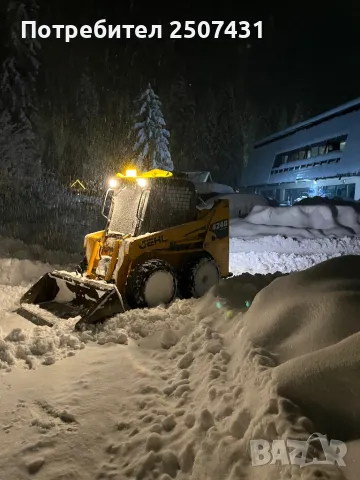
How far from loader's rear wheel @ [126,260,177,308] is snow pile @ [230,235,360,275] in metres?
6.01

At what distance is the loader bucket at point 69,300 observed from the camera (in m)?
6.81

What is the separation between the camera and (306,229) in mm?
19094

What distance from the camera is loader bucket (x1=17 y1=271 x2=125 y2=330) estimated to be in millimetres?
6809

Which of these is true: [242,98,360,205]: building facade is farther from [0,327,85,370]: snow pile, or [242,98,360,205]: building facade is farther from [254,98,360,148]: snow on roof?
[0,327,85,370]: snow pile

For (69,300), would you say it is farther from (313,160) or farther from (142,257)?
(313,160)

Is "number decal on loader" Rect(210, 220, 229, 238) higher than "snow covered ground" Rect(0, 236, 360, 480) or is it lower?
higher

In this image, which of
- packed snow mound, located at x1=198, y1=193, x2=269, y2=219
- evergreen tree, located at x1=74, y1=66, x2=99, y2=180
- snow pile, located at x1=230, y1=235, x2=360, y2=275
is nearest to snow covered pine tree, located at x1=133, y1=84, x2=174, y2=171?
packed snow mound, located at x1=198, y1=193, x2=269, y2=219

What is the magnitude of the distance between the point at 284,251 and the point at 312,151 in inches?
1022

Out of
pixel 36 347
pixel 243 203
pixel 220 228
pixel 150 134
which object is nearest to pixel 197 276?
pixel 220 228

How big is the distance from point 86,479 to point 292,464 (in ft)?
5.42

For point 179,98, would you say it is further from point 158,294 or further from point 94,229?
point 158,294

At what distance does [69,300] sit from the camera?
8.13m

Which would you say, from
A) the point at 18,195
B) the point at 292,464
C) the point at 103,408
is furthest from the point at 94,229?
the point at 292,464

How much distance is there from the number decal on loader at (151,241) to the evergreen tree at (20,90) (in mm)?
23131
